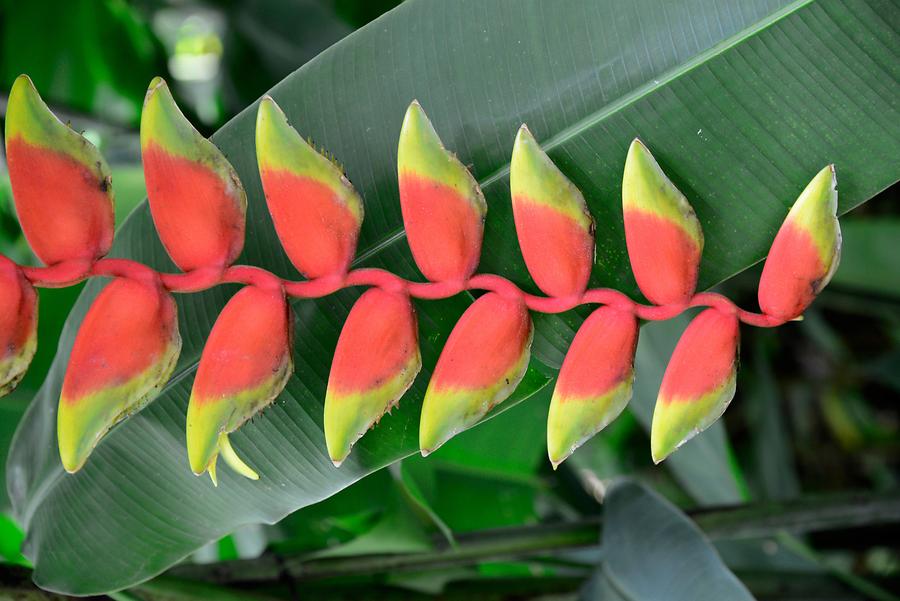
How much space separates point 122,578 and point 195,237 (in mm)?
304

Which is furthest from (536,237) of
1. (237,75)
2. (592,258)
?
(237,75)

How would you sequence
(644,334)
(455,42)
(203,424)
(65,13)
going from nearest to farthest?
(203,424), (455,42), (644,334), (65,13)

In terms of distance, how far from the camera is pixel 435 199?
1.51 feet

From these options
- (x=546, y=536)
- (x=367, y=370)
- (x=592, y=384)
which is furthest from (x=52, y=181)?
(x=546, y=536)

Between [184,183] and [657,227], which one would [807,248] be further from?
[184,183]

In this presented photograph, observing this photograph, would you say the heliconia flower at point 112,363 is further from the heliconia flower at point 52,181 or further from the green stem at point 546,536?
the green stem at point 546,536

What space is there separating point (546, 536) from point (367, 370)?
1.37 ft

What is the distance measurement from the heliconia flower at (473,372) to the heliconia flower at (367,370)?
0.02m

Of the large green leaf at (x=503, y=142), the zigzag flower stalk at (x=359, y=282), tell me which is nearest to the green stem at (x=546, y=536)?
the large green leaf at (x=503, y=142)

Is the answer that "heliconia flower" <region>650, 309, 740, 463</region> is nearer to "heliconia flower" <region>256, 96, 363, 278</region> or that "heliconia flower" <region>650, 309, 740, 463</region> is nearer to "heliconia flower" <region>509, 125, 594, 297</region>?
"heliconia flower" <region>509, 125, 594, 297</region>

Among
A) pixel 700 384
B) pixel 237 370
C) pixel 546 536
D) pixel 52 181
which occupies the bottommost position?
pixel 546 536

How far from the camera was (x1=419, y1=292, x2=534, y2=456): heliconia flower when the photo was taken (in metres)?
0.46

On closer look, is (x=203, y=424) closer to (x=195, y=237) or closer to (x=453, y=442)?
(x=195, y=237)

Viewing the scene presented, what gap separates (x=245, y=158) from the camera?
58 centimetres
